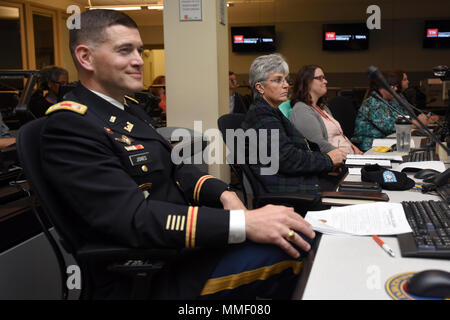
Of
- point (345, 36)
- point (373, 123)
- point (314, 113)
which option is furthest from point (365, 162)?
point (345, 36)

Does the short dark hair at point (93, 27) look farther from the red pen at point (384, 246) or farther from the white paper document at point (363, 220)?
the red pen at point (384, 246)

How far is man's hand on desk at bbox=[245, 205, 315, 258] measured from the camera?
1004 mm

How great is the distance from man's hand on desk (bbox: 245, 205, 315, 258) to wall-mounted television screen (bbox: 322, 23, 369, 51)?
327 inches

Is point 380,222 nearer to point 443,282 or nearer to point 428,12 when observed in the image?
point 443,282

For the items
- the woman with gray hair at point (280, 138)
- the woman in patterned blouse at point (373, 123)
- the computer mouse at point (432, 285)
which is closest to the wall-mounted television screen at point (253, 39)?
the woman in patterned blouse at point (373, 123)

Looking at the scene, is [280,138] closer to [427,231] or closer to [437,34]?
[427,231]

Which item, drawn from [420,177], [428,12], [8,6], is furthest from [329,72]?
[420,177]

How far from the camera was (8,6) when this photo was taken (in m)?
6.85

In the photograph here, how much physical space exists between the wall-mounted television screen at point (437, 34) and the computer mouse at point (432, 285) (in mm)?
8774

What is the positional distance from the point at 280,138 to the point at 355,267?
4.37ft

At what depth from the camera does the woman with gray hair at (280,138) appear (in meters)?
2.11

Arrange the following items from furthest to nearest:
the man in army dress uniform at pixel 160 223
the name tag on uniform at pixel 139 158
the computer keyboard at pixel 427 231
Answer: the name tag on uniform at pixel 139 158 < the man in army dress uniform at pixel 160 223 < the computer keyboard at pixel 427 231

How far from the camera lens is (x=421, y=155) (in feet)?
7.59

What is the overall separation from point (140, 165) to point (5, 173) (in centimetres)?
95
